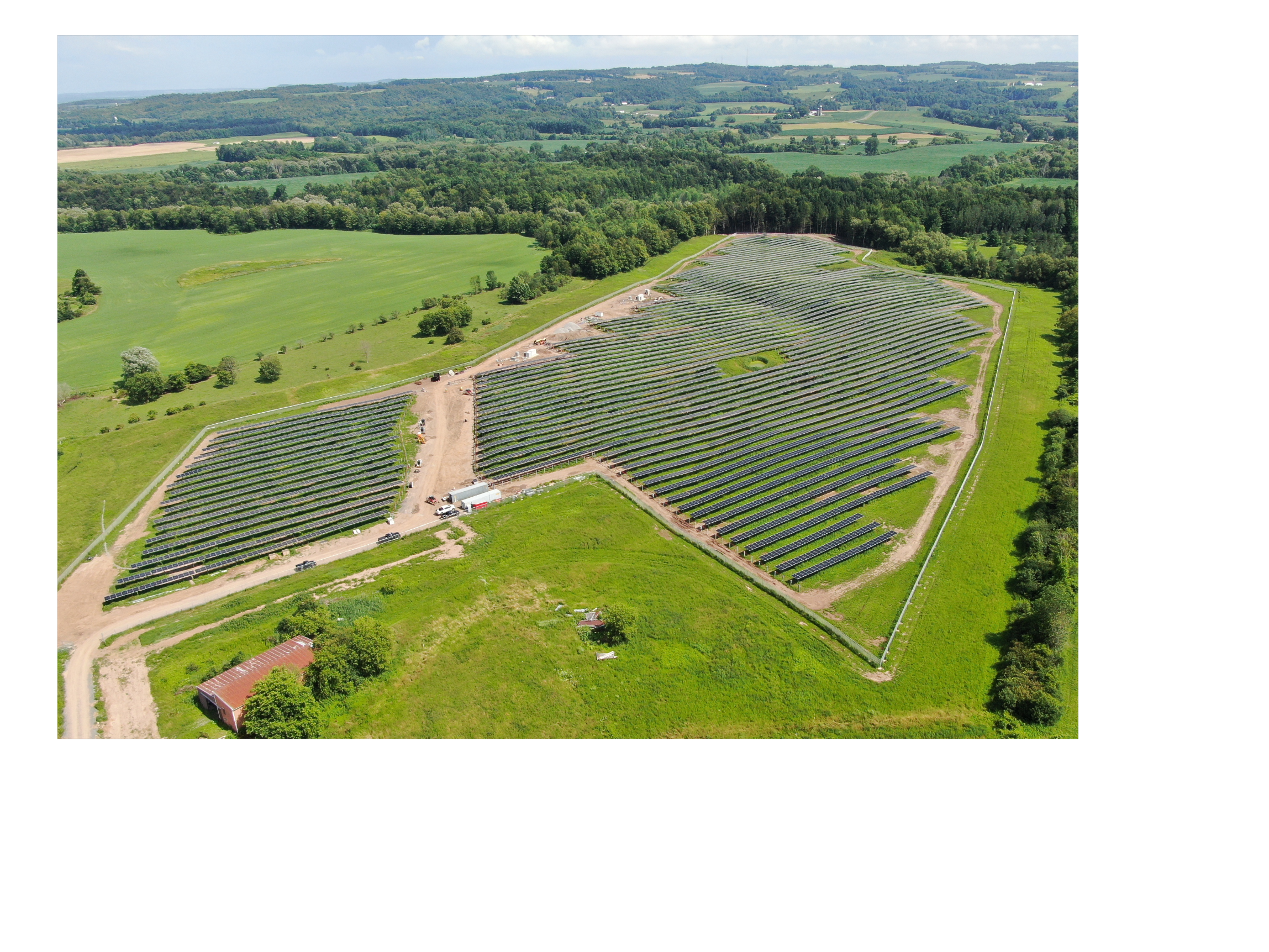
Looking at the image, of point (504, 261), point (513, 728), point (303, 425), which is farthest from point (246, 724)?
point (504, 261)

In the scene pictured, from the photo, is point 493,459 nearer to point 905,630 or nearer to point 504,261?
point 905,630

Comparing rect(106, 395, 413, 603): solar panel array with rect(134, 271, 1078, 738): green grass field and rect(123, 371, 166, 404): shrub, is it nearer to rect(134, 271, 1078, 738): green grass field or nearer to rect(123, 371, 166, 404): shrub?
rect(134, 271, 1078, 738): green grass field

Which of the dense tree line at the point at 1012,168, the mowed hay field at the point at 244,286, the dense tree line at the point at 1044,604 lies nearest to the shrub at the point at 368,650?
the dense tree line at the point at 1044,604

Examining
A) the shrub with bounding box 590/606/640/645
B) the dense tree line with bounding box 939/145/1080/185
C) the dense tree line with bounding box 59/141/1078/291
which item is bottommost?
the shrub with bounding box 590/606/640/645

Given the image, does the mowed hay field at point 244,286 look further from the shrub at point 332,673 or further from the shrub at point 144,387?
the shrub at point 332,673

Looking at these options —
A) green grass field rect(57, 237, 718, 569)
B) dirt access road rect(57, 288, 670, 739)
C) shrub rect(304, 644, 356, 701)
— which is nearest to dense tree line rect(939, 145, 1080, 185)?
green grass field rect(57, 237, 718, 569)

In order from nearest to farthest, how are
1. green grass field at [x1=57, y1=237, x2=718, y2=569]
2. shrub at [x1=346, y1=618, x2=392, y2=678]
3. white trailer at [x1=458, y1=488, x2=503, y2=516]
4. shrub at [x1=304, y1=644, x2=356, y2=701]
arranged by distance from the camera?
shrub at [x1=304, y1=644, x2=356, y2=701] < shrub at [x1=346, y1=618, x2=392, y2=678] < white trailer at [x1=458, y1=488, x2=503, y2=516] < green grass field at [x1=57, y1=237, x2=718, y2=569]
